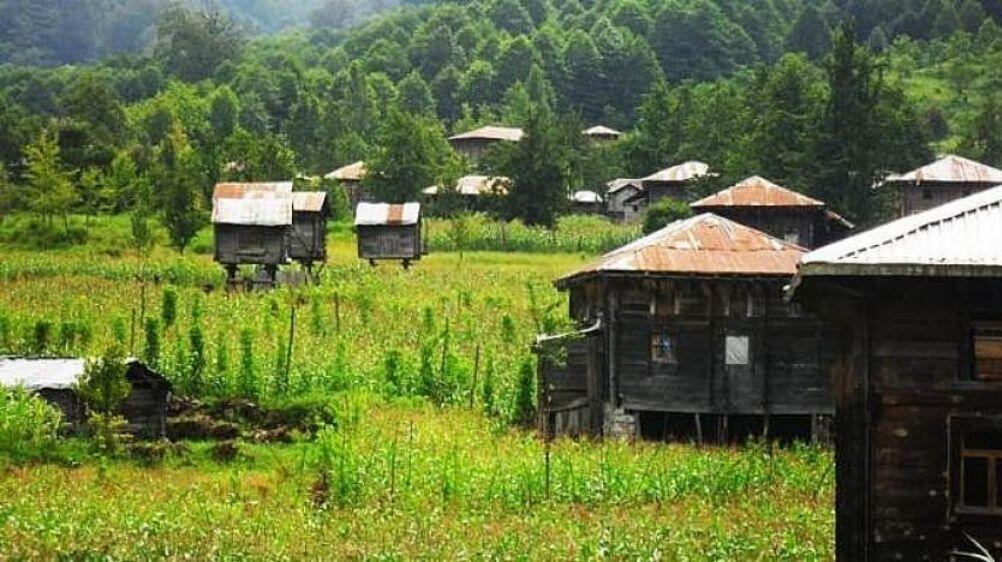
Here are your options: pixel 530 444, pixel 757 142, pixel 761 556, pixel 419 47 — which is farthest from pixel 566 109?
pixel 761 556

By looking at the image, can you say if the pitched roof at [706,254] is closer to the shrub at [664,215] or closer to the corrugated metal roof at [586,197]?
the shrub at [664,215]

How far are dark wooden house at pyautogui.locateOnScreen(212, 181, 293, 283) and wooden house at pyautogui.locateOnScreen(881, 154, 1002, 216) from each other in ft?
81.8

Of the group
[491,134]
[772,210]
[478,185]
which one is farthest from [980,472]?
[491,134]

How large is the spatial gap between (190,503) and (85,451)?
4708 mm

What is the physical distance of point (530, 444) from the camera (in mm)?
28016

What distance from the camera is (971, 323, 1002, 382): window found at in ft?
53.8

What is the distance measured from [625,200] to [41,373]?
52.0m

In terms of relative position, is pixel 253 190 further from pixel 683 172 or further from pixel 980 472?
pixel 980 472

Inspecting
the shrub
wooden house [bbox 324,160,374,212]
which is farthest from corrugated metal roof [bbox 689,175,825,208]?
wooden house [bbox 324,160,374,212]

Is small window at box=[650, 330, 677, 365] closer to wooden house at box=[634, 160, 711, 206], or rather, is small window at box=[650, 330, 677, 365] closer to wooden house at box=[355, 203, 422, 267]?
wooden house at box=[355, 203, 422, 267]

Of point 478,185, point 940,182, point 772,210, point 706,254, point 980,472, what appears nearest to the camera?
point 980,472

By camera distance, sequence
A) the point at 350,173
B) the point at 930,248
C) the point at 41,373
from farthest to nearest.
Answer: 1. the point at 350,173
2. the point at 41,373
3. the point at 930,248

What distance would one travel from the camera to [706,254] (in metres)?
29.8

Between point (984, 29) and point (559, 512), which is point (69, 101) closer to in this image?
point (984, 29)
